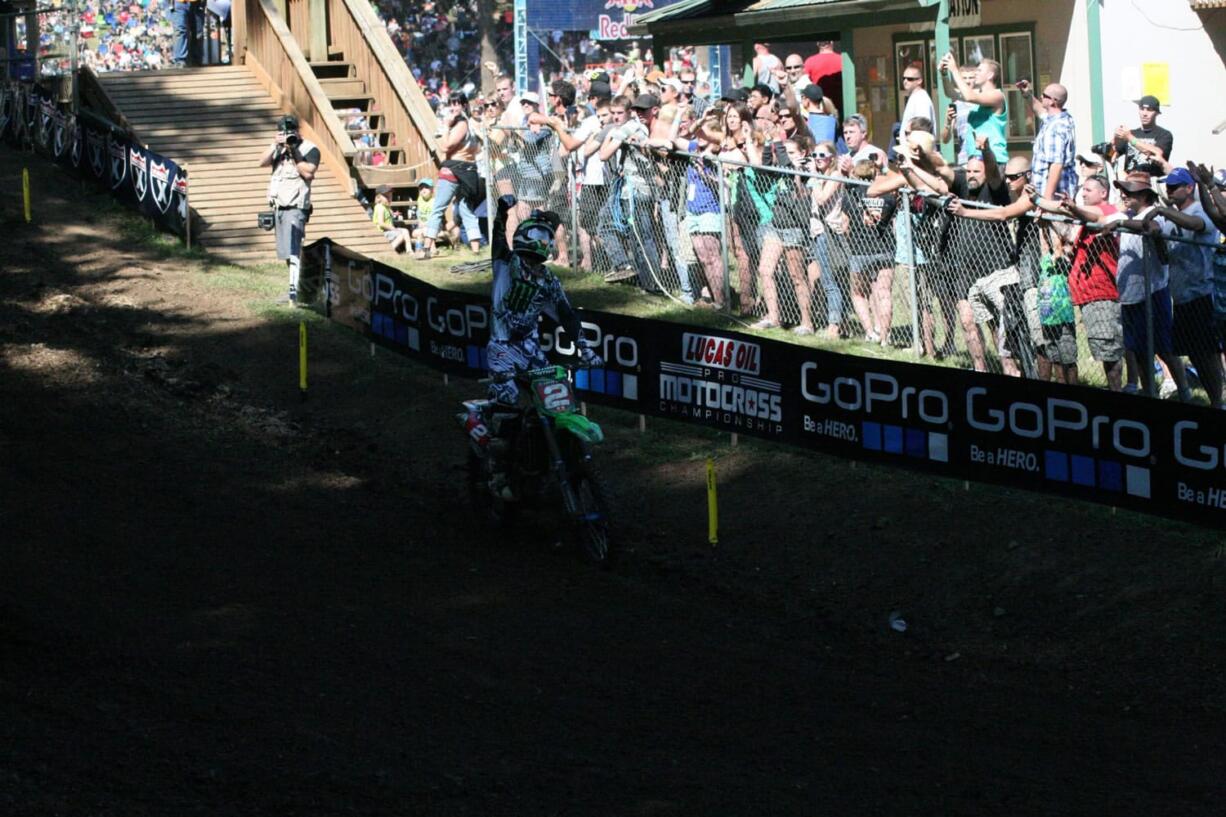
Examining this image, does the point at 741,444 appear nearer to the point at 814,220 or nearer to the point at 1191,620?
the point at 814,220

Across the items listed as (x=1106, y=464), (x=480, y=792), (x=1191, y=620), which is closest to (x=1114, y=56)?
(x=1106, y=464)

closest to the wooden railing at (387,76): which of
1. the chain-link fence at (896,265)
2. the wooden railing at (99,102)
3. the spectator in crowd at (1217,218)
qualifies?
the wooden railing at (99,102)

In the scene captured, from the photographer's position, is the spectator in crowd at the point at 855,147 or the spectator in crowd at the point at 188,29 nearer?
the spectator in crowd at the point at 855,147

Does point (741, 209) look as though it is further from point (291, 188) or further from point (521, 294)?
point (291, 188)

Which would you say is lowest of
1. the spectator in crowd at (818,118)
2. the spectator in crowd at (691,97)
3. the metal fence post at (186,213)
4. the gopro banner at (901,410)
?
the gopro banner at (901,410)

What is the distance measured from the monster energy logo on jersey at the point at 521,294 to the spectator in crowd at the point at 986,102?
5.68m

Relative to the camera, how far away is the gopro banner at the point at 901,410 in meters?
10.0

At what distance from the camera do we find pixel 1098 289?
38.7ft

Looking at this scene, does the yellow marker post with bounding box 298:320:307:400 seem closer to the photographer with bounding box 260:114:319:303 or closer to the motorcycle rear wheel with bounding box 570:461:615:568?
the photographer with bounding box 260:114:319:303

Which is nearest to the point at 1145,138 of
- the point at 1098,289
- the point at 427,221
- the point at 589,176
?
the point at 1098,289

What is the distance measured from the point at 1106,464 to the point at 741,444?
346 cm

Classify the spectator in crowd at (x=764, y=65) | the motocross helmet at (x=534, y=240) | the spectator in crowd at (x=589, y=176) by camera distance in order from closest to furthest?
the motocross helmet at (x=534, y=240), the spectator in crowd at (x=589, y=176), the spectator in crowd at (x=764, y=65)

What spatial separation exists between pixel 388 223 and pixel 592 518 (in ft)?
42.0

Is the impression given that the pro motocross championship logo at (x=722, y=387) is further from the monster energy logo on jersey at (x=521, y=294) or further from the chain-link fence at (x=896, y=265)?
the monster energy logo on jersey at (x=521, y=294)
